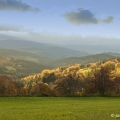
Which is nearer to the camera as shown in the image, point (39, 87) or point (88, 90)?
point (88, 90)

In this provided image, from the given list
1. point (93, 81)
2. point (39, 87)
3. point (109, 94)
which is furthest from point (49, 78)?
point (109, 94)

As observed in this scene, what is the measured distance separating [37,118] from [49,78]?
12417 centimetres

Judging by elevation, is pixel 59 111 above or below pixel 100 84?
below

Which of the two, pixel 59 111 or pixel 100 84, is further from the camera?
pixel 100 84

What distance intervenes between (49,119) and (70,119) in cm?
154

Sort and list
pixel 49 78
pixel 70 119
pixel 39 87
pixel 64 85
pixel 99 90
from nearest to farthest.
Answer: pixel 70 119
pixel 99 90
pixel 64 85
pixel 39 87
pixel 49 78

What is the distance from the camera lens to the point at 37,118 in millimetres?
15703

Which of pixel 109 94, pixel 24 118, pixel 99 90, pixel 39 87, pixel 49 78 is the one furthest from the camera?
pixel 49 78

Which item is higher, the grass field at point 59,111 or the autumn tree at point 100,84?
the autumn tree at point 100,84

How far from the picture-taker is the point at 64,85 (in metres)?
62.1

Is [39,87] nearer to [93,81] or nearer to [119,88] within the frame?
[93,81]

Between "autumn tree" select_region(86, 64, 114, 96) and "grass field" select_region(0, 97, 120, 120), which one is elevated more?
"autumn tree" select_region(86, 64, 114, 96)

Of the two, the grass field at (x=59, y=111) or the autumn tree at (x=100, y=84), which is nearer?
the grass field at (x=59, y=111)

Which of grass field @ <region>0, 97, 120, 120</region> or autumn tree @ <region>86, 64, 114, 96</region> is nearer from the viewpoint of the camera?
grass field @ <region>0, 97, 120, 120</region>
